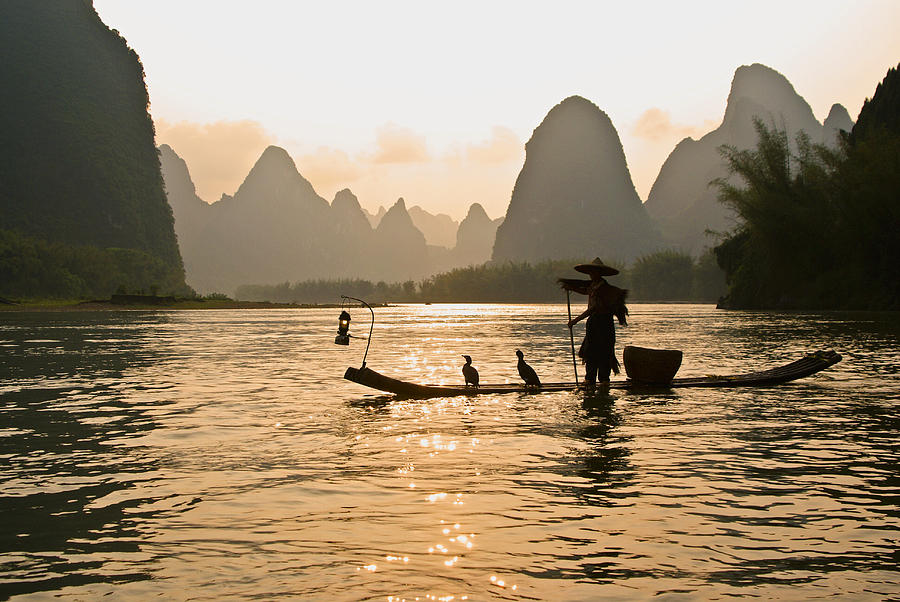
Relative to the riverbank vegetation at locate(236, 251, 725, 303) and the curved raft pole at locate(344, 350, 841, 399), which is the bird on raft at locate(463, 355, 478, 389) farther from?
the riverbank vegetation at locate(236, 251, 725, 303)

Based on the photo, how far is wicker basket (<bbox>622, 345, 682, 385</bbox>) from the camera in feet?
47.7

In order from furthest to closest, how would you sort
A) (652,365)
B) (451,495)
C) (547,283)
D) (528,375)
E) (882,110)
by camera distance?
1. (547,283)
2. (882,110)
3. (652,365)
4. (528,375)
5. (451,495)

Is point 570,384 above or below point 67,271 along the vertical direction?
below

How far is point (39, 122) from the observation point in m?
139

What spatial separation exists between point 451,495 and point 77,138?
15188 centimetres

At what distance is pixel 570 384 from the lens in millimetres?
14320

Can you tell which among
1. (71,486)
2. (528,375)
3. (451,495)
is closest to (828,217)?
(528,375)

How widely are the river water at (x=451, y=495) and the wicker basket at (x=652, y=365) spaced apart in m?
0.41

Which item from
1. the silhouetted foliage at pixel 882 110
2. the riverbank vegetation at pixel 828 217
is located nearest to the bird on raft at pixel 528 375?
the riverbank vegetation at pixel 828 217

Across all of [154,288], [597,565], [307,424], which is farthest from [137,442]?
[154,288]

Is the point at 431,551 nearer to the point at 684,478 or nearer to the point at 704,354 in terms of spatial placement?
the point at 684,478

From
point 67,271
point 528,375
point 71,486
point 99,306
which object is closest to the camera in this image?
point 71,486

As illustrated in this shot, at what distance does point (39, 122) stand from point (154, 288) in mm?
63312

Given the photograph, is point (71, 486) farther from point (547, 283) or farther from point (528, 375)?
point (547, 283)
